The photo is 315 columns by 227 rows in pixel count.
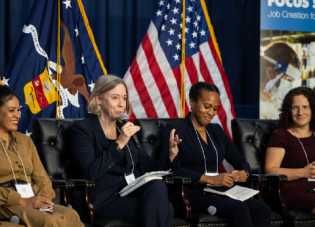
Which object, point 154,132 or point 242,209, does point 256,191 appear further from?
point 154,132

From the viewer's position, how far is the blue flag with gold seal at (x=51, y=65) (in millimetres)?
3520

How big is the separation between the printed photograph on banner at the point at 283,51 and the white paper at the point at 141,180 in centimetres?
210

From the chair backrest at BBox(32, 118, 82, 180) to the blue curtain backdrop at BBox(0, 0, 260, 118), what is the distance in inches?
65.0

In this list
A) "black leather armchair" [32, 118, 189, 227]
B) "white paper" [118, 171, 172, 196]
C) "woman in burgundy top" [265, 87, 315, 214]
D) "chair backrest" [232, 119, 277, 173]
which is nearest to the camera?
"white paper" [118, 171, 172, 196]

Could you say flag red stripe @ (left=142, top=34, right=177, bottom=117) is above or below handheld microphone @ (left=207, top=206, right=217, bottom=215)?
A: above

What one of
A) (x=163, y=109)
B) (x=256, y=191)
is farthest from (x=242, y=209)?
(x=163, y=109)

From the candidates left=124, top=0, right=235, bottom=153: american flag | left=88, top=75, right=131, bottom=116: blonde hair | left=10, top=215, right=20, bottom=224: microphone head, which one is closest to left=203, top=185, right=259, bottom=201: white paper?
left=88, top=75, right=131, bottom=116: blonde hair

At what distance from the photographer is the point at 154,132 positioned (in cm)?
301

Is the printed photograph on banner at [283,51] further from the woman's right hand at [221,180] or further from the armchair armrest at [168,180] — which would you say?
the armchair armrest at [168,180]

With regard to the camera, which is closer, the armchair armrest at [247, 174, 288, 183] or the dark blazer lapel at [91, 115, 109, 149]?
the dark blazer lapel at [91, 115, 109, 149]

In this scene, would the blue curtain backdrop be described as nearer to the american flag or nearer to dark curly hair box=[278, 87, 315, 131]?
the american flag

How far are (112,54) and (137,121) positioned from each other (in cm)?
174

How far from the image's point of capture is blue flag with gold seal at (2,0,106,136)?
352 cm

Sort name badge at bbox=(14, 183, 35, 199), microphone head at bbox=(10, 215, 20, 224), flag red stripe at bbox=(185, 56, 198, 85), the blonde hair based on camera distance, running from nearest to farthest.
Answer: microphone head at bbox=(10, 215, 20, 224), name badge at bbox=(14, 183, 35, 199), the blonde hair, flag red stripe at bbox=(185, 56, 198, 85)
